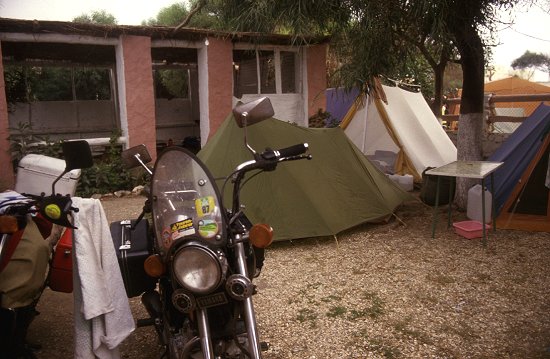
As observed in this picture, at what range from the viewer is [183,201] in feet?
6.82

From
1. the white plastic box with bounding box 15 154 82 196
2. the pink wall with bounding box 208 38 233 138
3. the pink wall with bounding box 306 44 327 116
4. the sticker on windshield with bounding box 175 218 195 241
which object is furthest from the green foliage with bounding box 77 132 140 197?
the sticker on windshield with bounding box 175 218 195 241

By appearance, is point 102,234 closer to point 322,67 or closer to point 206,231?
point 206,231

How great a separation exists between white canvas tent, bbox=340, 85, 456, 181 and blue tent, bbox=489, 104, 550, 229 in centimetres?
268

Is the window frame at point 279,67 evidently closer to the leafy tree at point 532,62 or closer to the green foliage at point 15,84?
the green foliage at point 15,84

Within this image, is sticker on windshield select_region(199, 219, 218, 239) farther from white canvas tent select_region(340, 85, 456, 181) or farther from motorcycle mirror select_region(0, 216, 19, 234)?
white canvas tent select_region(340, 85, 456, 181)

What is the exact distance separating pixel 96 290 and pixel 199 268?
0.75m

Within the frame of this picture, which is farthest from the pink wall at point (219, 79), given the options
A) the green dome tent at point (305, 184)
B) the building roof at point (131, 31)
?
the green dome tent at point (305, 184)

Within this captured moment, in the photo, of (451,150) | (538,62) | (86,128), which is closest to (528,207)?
(451,150)

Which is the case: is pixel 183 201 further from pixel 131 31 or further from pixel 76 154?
pixel 131 31

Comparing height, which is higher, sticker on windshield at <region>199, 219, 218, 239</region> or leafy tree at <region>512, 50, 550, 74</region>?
leafy tree at <region>512, 50, 550, 74</region>

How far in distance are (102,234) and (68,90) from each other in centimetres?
1210

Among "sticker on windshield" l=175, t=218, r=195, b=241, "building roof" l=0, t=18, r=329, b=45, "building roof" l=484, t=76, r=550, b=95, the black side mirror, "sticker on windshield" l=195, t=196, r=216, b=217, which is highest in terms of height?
"building roof" l=0, t=18, r=329, b=45

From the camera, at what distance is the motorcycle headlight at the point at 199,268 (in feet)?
5.95

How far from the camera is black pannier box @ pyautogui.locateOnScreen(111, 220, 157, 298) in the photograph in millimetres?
2441
